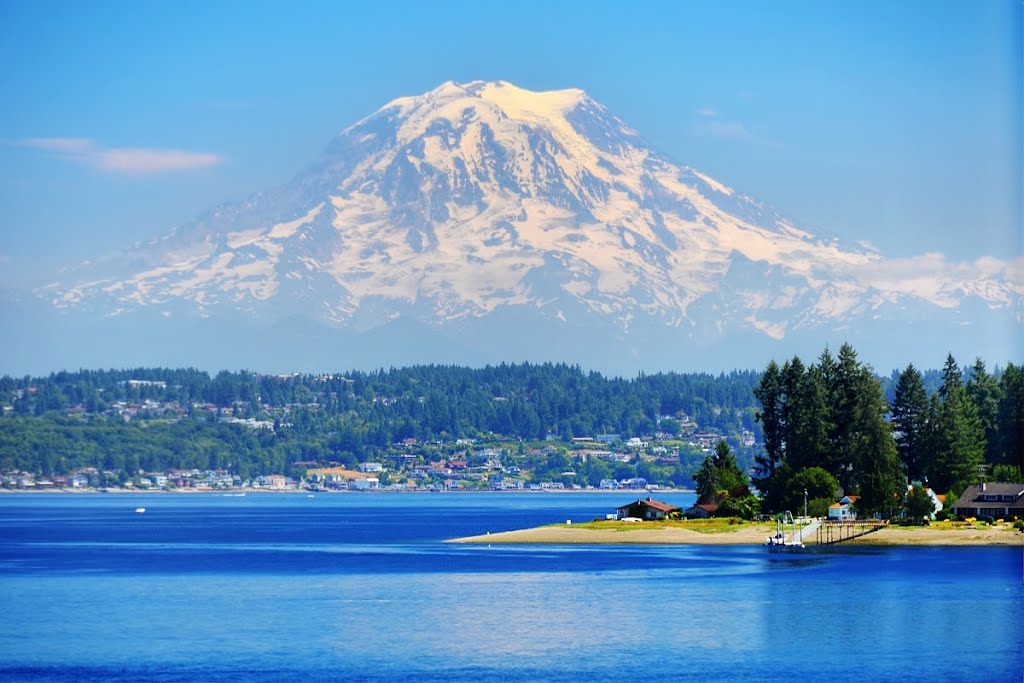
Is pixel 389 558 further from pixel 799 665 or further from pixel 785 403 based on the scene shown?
pixel 799 665

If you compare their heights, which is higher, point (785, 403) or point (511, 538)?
point (785, 403)

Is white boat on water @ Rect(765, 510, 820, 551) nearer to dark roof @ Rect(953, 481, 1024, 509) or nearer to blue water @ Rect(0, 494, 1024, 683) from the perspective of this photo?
blue water @ Rect(0, 494, 1024, 683)

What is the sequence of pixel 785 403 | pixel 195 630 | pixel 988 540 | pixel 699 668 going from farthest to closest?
pixel 785 403
pixel 988 540
pixel 195 630
pixel 699 668

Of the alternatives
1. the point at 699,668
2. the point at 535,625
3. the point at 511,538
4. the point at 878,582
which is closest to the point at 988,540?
the point at 878,582

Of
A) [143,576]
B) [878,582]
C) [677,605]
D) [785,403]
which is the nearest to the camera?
[677,605]

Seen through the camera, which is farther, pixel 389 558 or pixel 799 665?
pixel 389 558

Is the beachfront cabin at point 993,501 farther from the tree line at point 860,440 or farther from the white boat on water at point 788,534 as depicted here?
the white boat on water at point 788,534

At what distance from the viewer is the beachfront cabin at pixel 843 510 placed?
162m

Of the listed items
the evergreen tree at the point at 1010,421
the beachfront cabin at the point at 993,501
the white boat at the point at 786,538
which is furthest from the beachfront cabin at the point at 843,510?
the evergreen tree at the point at 1010,421

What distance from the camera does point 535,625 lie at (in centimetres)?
9838

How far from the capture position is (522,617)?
102 metres

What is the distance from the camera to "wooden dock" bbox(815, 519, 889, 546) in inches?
6112

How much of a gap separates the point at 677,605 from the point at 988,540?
49520mm

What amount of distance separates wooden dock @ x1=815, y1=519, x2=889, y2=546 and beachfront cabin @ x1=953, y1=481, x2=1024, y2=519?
692cm
